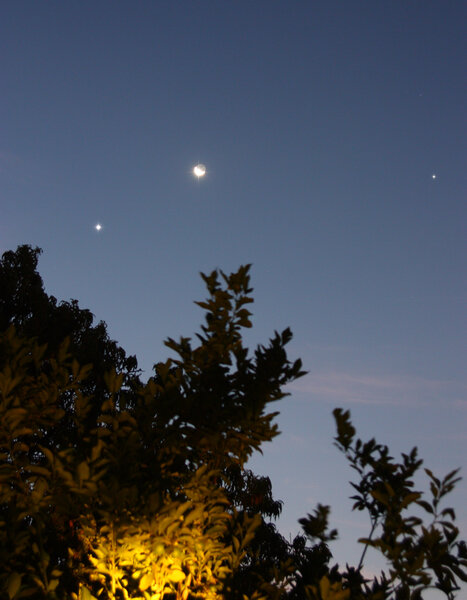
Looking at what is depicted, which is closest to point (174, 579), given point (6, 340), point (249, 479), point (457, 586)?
point (457, 586)

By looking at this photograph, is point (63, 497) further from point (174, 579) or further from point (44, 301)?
point (44, 301)

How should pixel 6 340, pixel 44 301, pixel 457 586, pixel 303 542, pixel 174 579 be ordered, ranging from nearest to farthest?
pixel 457 586, pixel 174 579, pixel 6 340, pixel 44 301, pixel 303 542

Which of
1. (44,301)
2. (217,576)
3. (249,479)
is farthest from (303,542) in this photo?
(217,576)

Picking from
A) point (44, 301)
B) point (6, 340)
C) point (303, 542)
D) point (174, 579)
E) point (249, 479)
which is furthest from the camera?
point (249, 479)

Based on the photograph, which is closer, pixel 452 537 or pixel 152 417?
pixel 452 537

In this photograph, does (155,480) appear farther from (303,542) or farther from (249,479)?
(249,479)

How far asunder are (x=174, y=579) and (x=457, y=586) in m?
1.36

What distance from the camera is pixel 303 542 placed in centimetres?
1373

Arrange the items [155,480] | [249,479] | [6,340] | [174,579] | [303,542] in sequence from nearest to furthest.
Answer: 1. [174,579]
2. [155,480]
3. [6,340]
4. [303,542]
5. [249,479]

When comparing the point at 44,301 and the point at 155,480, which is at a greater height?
the point at 44,301

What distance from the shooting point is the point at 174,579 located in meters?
2.39

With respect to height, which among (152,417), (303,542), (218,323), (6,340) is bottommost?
(303,542)

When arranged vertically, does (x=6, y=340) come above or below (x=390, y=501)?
above

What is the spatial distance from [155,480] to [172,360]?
0.75 meters
